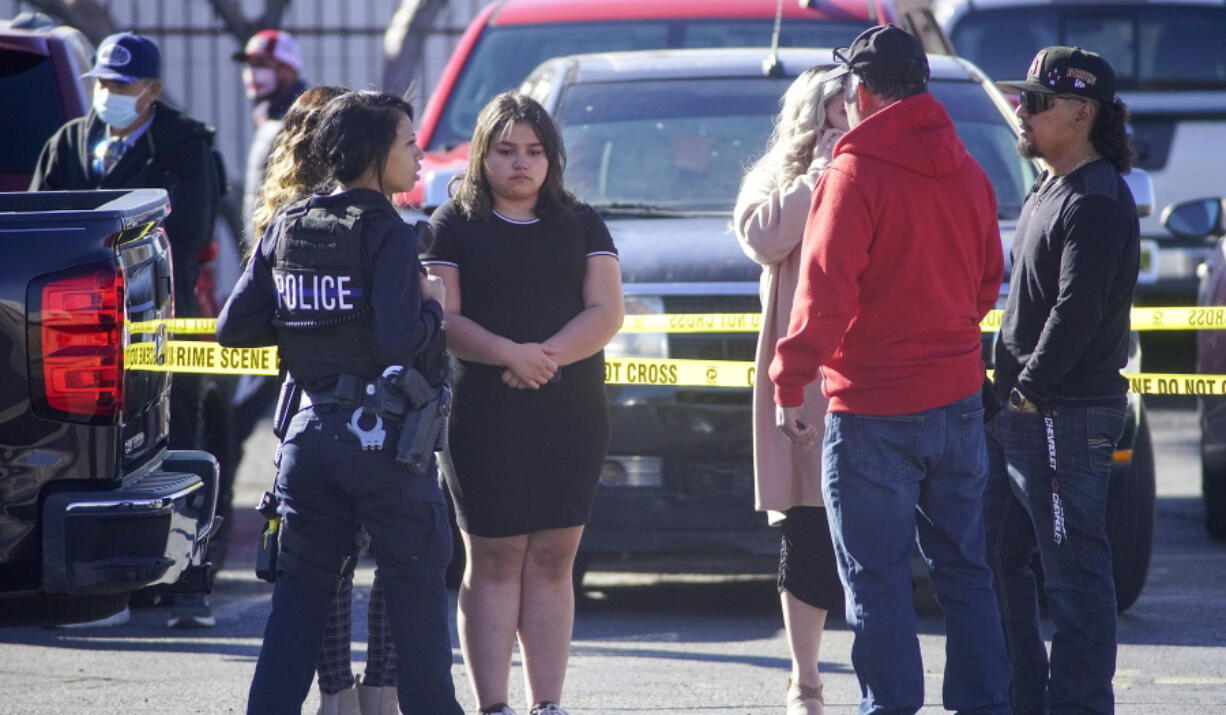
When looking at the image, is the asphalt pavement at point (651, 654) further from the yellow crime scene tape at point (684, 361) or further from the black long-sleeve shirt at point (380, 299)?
the black long-sleeve shirt at point (380, 299)

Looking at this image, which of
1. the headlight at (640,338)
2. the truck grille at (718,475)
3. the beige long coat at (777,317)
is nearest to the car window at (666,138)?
the headlight at (640,338)

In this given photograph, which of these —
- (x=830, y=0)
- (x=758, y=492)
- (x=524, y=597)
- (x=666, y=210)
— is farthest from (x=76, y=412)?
(x=830, y=0)

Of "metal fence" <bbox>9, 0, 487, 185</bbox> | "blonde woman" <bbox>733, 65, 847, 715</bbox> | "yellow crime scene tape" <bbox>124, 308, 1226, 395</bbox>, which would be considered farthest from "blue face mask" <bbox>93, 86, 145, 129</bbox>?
"metal fence" <bbox>9, 0, 487, 185</bbox>

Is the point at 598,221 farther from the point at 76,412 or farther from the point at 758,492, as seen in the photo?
the point at 76,412

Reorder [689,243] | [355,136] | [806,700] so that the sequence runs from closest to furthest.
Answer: [355,136] → [806,700] → [689,243]

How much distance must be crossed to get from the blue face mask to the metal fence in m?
9.59

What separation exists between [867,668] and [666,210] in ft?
8.58

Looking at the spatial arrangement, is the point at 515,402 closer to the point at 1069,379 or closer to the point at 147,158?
the point at 1069,379

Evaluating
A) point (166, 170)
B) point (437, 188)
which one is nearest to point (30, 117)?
point (166, 170)

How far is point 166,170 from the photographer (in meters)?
6.43

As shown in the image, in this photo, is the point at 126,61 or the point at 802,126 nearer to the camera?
the point at 802,126

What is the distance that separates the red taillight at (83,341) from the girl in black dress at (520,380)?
87 cm

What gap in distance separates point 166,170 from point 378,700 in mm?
2495

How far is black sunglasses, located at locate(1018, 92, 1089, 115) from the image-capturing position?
177 inches
